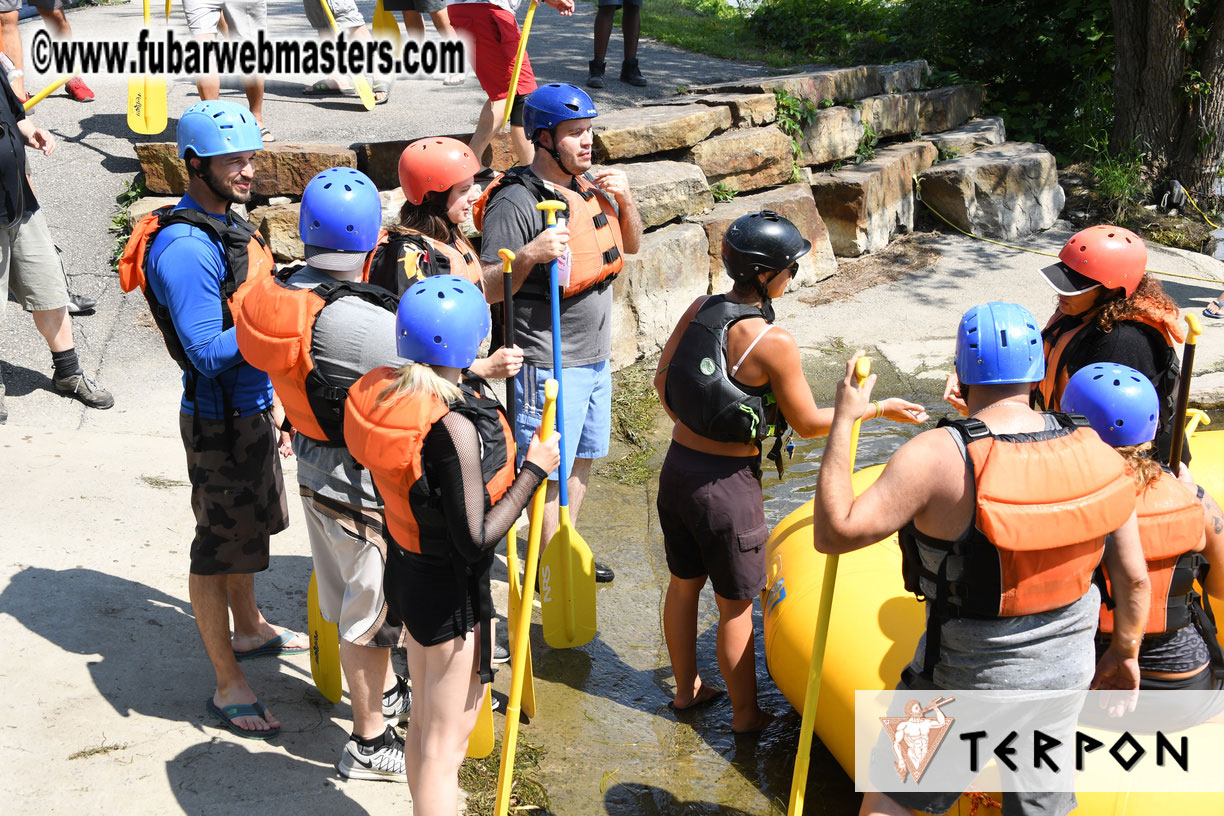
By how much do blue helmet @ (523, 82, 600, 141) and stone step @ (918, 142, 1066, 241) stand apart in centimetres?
587

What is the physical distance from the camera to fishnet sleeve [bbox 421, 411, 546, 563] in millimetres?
2307

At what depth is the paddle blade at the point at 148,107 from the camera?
20.8 ft

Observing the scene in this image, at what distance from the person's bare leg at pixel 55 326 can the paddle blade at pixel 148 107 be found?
1.77 metres

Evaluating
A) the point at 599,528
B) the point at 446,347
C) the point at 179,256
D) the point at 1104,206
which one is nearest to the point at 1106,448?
the point at 446,347

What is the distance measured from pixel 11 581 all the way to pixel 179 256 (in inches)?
63.3

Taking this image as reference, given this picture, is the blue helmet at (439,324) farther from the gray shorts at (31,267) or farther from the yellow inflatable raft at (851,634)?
the gray shorts at (31,267)

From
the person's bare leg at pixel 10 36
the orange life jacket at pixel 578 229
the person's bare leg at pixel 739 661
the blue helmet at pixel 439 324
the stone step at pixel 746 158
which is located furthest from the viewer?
the stone step at pixel 746 158

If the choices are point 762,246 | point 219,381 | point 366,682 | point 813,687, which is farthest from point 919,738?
point 219,381

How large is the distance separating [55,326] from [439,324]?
3.61 metres

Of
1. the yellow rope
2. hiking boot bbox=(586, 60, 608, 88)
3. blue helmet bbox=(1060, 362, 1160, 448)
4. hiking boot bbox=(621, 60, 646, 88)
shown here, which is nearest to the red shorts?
hiking boot bbox=(586, 60, 608, 88)

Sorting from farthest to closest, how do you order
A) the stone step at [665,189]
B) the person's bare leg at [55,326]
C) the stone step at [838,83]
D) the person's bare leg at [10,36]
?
the stone step at [838,83] < the stone step at [665,189] < the person's bare leg at [10,36] < the person's bare leg at [55,326]

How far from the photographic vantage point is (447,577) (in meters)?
2.47

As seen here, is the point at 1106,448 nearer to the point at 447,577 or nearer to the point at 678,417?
the point at 678,417

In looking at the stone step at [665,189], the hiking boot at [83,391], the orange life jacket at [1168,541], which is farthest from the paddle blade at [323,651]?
the stone step at [665,189]
